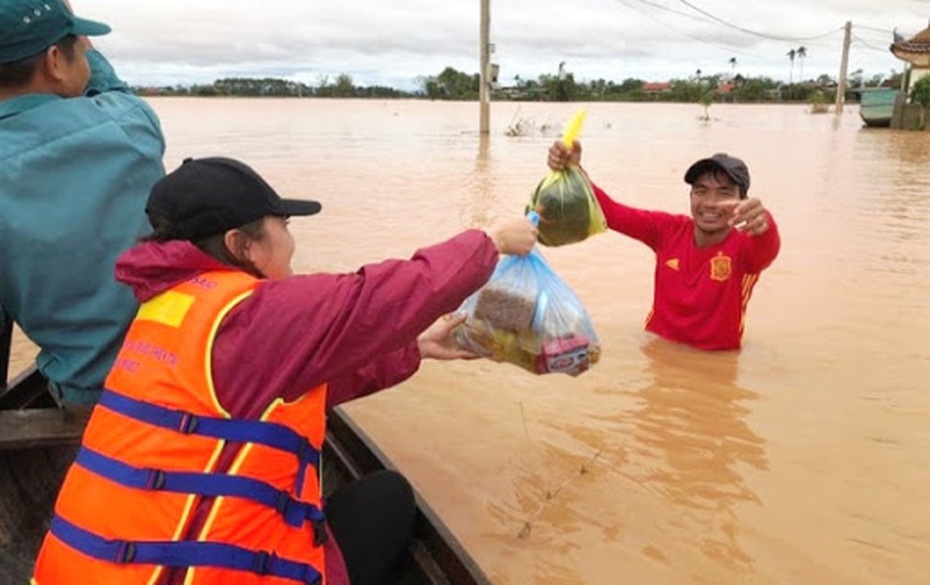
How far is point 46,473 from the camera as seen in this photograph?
280 centimetres

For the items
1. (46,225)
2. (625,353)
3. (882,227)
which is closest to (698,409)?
(625,353)

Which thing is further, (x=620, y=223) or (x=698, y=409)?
(x=620, y=223)

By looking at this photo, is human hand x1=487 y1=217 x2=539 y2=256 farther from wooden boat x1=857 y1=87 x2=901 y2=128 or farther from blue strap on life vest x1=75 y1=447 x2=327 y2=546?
wooden boat x1=857 y1=87 x2=901 y2=128

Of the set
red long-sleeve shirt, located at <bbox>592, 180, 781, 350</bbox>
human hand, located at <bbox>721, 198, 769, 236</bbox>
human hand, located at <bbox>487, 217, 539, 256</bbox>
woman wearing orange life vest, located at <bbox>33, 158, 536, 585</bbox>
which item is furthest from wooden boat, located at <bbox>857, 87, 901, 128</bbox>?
woman wearing orange life vest, located at <bbox>33, 158, 536, 585</bbox>

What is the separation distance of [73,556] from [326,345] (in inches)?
25.4

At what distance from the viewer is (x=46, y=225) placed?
6.39ft

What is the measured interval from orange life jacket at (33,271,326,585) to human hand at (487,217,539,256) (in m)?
0.60

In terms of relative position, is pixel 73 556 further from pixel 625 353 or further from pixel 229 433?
pixel 625 353

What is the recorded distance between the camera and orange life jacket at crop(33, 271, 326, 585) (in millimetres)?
1491

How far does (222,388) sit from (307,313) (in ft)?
0.69

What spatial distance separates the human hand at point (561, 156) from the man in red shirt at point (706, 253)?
0.98 metres

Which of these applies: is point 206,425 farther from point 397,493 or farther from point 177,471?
point 397,493

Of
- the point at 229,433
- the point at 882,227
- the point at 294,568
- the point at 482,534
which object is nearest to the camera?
the point at 229,433

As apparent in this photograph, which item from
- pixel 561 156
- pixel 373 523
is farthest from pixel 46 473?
pixel 561 156
